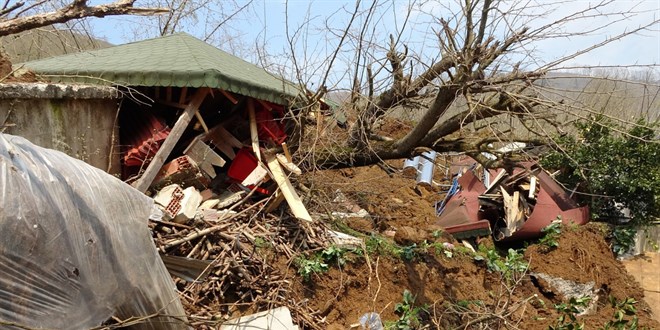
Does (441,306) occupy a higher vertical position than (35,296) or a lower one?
lower

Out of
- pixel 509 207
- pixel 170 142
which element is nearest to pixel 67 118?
pixel 170 142

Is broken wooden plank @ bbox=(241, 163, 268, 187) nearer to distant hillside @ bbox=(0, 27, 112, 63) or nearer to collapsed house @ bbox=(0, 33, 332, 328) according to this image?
collapsed house @ bbox=(0, 33, 332, 328)

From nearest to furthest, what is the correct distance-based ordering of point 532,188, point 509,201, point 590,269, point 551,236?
1. point 590,269
2. point 551,236
3. point 509,201
4. point 532,188

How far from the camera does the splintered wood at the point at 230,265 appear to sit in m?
4.98

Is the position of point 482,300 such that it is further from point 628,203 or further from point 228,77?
point 628,203

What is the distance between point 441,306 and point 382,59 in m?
3.47

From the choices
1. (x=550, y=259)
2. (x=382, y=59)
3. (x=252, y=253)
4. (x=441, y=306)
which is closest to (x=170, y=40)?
(x=382, y=59)

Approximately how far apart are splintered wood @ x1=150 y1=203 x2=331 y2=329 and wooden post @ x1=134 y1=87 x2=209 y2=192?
0.62 metres

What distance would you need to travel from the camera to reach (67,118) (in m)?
5.08

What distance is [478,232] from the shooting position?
9.33 metres

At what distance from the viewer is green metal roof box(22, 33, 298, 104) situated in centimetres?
586

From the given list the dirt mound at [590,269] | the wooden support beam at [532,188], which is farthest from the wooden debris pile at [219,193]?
the wooden support beam at [532,188]

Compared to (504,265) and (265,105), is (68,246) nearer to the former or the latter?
(265,105)

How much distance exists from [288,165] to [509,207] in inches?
203
